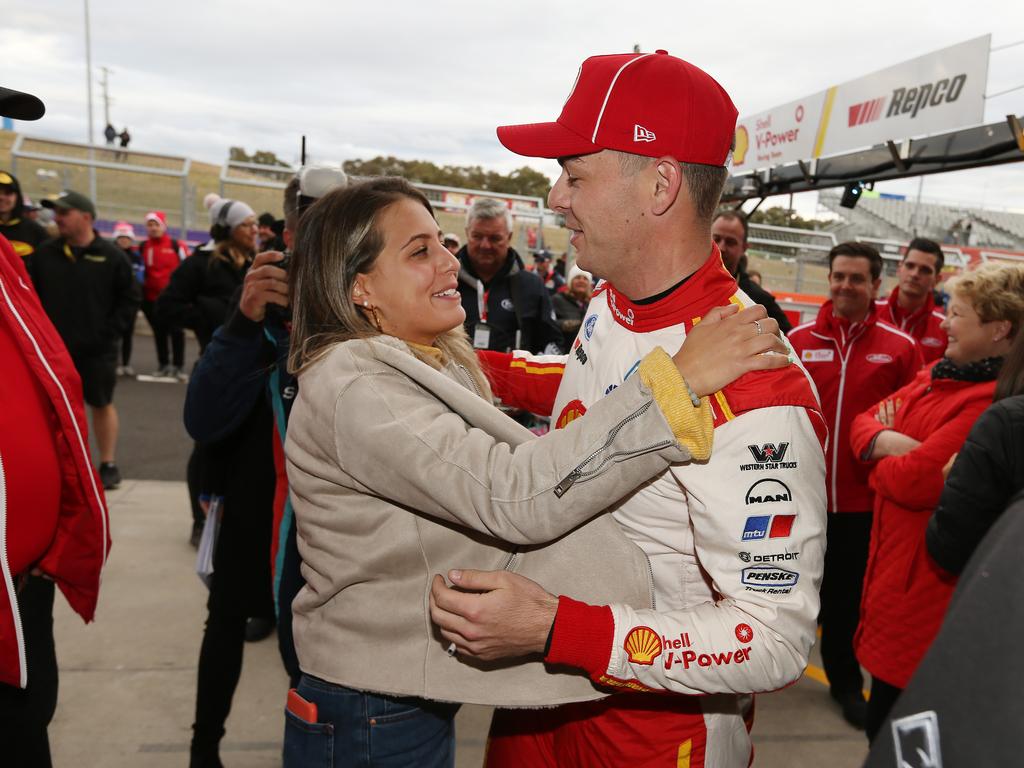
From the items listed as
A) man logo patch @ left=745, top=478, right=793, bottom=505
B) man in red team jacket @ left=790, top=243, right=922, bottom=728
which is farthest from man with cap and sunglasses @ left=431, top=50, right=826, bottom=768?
Answer: man in red team jacket @ left=790, top=243, right=922, bottom=728

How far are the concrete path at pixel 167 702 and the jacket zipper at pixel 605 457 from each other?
238 cm

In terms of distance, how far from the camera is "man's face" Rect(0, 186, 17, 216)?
5305mm

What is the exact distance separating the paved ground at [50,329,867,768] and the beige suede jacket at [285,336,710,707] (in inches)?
78.3

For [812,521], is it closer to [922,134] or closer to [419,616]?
[419,616]

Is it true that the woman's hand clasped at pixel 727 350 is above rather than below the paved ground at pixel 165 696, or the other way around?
above

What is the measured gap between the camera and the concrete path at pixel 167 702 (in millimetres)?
3039

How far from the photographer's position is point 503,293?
4633mm

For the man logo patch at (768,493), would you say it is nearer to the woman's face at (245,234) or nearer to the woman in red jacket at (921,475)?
the woman in red jacket at (921,475)

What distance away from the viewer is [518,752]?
5.42 ft

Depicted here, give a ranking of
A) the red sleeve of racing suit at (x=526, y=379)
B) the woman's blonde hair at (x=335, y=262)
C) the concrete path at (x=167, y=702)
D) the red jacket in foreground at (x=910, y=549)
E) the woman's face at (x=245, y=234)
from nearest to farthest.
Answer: the woman's blonde hair at (x=335, y=262), the red sleeve of racing suit at (x=526, y=379), the red jacket in foreground at (x=910, y=549), the concrete path at (x=167, y=702), the woman's face at (x=245, y=234)

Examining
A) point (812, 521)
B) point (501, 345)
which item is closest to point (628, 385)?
point (812, 521)

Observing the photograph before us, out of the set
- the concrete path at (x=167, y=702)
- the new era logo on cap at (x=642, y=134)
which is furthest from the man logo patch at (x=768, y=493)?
the concrete path at (x=167, y=702)

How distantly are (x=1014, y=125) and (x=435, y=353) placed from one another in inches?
138

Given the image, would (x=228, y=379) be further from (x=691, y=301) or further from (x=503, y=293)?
(x=503, y=293)
